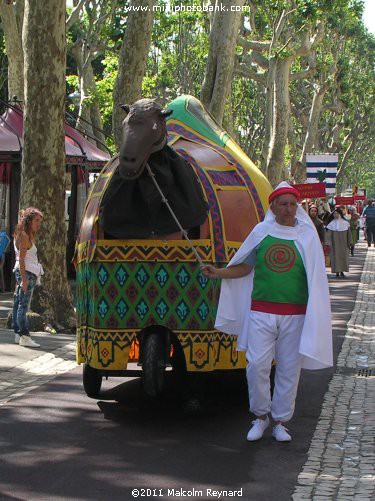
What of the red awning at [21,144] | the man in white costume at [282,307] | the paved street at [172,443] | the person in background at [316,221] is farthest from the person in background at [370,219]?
the man in white costume at [282,307]

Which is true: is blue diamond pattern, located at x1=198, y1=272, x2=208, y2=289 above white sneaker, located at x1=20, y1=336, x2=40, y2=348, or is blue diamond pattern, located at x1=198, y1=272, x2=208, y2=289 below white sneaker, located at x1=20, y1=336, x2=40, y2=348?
above

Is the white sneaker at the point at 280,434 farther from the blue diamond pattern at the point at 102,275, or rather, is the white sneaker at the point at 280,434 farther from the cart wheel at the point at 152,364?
the blue diamond pattern at the point at 102,275

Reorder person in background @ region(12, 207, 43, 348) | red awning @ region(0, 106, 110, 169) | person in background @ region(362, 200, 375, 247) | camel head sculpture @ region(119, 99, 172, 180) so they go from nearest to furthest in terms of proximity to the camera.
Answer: camel head sculpture @ region(119, 99, 172, 180) < person in background @ region(12, 207, 43, 348) < red awning @ region(0, 106, 110, 169) < person in background @ region(362, 200, 375, 247)

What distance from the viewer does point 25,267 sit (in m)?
13.0

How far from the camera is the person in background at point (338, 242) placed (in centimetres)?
2731

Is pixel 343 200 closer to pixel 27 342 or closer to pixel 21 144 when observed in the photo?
pixel 21 144

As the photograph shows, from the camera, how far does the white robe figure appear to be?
25.9 feet

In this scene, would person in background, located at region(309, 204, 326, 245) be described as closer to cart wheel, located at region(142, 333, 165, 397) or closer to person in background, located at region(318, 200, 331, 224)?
person in background, located at region(318, 200, 331, 224)

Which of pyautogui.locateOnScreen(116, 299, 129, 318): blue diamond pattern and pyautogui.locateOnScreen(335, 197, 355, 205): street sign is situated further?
pyautogui.locateOnScreen(335, 197, 355, 205): street sign

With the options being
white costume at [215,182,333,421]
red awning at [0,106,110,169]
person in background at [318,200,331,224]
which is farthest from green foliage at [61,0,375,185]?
white costume at [215,182,333,421]

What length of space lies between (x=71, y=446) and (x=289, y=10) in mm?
28426

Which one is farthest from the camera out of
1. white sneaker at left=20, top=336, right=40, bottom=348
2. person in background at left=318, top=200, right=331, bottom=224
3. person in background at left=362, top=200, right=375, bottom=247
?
person in background at left=362, top=200, right=375, bottom=247

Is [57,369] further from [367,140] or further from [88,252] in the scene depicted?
[367,140]

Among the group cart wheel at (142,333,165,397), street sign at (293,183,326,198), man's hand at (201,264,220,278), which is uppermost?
street sign at (293,183,326,198)
